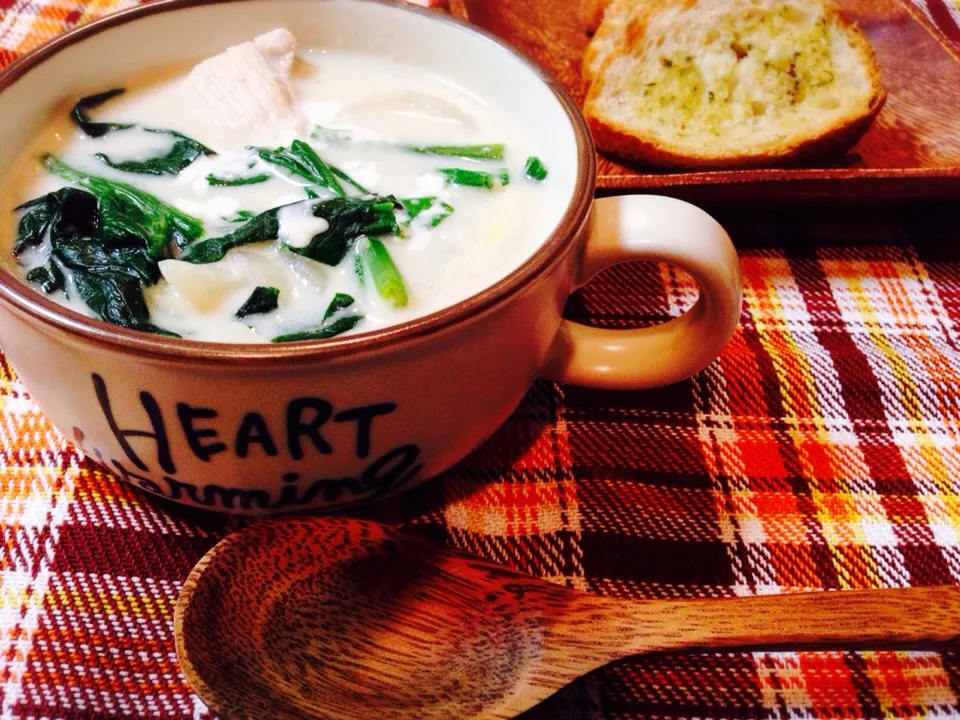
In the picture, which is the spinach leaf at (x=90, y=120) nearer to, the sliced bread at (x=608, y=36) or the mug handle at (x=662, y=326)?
the mug handle at (x=662, y=326)

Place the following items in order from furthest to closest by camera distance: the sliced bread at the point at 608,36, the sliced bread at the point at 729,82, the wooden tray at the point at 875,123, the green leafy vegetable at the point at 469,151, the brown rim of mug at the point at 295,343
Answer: the sliced bread at the point at 608,36, the sliced bread at the point at 729,82, the wooden tray at the point at 875,123, the green leafy vegetable at the point at 469,151, the brown rim of mug at the point at 295,343

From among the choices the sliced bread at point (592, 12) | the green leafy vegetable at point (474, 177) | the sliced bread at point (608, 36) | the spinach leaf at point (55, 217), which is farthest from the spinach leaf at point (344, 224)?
the sliced bread at point (592, 12)

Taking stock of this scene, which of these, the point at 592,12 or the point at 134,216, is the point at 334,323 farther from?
the point at 592,12

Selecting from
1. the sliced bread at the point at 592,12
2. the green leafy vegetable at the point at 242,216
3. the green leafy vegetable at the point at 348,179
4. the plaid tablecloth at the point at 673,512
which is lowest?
the plaid tablecloth at the point at 673,512

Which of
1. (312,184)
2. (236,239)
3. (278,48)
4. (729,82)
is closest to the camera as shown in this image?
(236,239)

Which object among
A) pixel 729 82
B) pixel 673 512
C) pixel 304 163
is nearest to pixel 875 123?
pixel 729 82

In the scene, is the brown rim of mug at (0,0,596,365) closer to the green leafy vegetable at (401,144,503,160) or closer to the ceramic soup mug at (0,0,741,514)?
the ceramic soup mug at (0,0,741,514)

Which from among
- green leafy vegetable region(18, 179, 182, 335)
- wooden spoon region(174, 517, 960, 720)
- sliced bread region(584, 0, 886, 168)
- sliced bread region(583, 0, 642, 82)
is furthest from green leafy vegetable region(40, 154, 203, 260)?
sliced bread region(583, 0, 642, 82)
